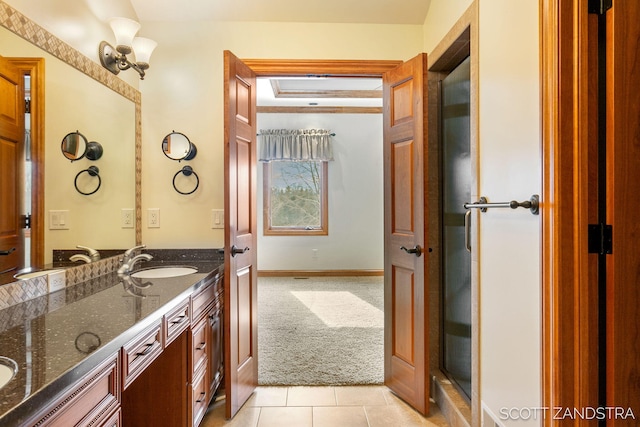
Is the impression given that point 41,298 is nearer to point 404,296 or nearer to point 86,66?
point 86,66

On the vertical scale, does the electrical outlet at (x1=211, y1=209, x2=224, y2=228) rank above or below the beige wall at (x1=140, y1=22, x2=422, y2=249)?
below

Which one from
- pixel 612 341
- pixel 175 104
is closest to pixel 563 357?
pixel 612 341

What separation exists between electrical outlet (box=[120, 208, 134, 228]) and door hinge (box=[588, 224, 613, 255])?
2.43 metres

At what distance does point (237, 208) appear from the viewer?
2.13m

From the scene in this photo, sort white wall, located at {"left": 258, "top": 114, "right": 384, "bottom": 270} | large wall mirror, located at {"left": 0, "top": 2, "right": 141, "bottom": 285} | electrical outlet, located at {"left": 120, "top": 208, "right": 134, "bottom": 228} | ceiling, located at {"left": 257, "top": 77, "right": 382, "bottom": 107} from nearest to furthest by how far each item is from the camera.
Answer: large wall mirror, located at {"left": 0, "top": 2, "right": 141, "bottom": 285} < electrical outlet, located at {"left": 120, "top": 208, "right": 134, "bottom": 228} < ceiling, located at {"left": 257, "top": 77, "right": 382, "bottom": 107} < white wall, located at {"left": 258, "top": 114, "right": 384, "bottom": 270}

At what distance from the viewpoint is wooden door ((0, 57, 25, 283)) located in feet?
4.55

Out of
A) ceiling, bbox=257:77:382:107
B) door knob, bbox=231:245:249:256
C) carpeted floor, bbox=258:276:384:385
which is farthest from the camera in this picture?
ceiling, bbox=257:77:382:107

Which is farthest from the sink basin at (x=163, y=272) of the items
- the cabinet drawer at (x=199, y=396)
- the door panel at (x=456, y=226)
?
the door panel at (x=456, y=226)

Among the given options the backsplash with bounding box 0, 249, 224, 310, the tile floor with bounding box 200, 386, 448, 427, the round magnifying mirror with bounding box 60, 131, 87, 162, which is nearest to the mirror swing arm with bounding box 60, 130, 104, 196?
the round magnifying mirror with bounding box 60, 131, 87, 162

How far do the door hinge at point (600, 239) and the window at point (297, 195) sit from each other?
4909mm

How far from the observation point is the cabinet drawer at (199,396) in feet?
5.81

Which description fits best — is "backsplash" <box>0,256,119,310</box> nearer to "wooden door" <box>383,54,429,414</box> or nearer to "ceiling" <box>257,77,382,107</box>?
"wooden door" <box>383,54,429,414</box>

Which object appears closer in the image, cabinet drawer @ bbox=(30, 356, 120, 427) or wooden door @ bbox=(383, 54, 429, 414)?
cabinet drawer @ bbox=(30, 356, 120, 427)

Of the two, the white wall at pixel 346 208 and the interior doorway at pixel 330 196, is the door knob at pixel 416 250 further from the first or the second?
the white wall at pixel 346 208
